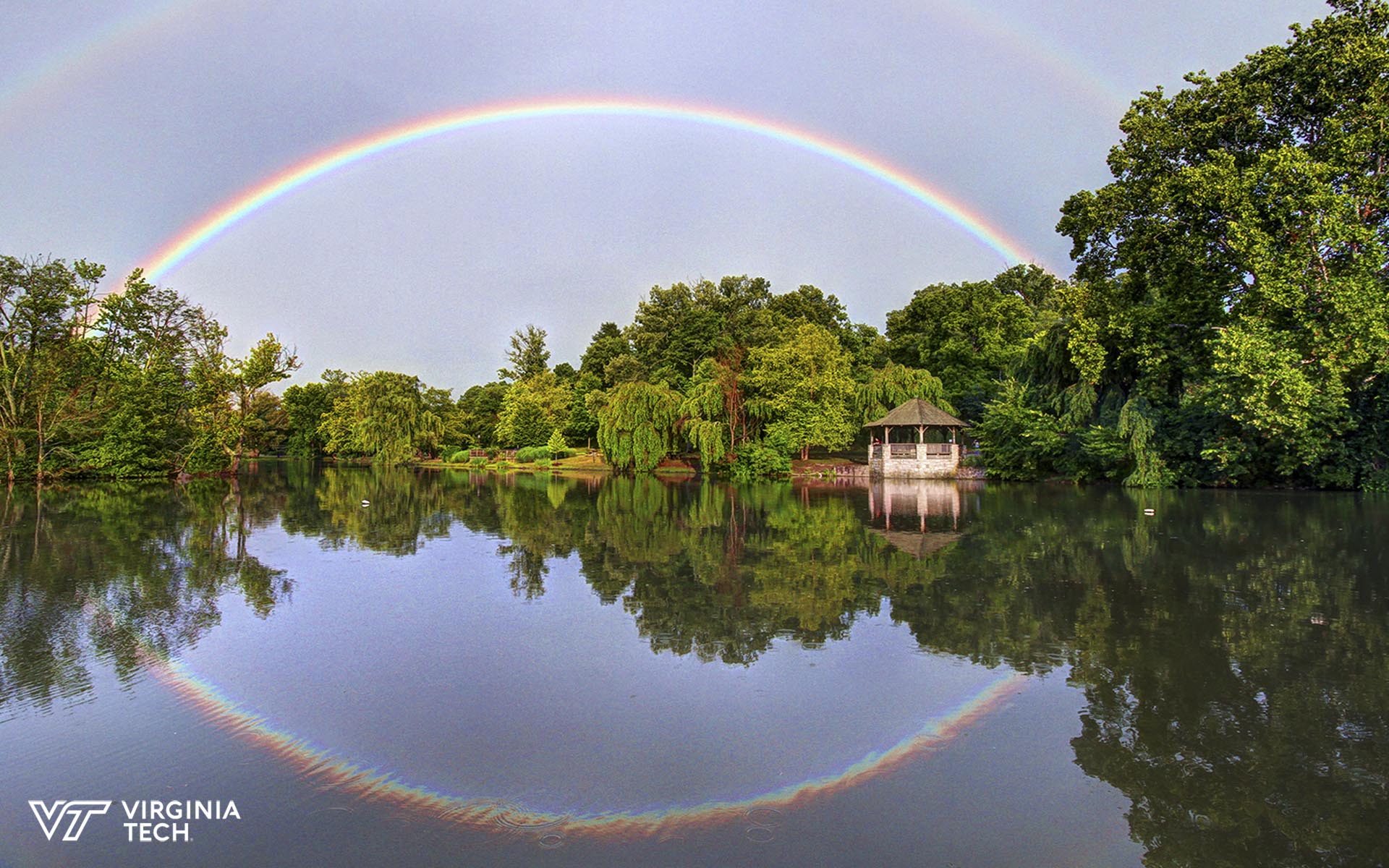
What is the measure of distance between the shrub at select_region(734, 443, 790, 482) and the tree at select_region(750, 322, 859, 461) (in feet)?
2.24

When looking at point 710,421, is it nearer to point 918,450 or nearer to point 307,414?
point 918,450

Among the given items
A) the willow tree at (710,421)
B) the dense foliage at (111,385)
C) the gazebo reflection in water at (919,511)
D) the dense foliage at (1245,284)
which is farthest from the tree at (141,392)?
the dense foliage at (1245,284)

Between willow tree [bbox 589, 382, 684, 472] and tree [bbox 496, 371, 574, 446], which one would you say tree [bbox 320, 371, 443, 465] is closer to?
tree [bbox 496, 371, 574, 446]

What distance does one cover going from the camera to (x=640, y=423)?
126 ft

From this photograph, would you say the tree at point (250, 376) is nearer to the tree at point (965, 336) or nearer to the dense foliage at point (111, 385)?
the dense foliage at point (111, 385)

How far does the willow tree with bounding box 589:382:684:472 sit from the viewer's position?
38438mm

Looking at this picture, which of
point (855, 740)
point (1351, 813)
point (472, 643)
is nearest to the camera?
point (1351, 813)

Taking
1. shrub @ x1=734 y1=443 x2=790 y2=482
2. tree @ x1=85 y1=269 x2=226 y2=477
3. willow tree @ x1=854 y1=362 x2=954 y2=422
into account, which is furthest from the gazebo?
tree @ x1=85 y1=269 x2=226 y2=477

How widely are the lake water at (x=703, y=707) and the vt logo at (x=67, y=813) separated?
0.02 m

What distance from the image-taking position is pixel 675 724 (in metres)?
4.47

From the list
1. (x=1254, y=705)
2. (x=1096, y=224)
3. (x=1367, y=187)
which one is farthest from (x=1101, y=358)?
(x=1254, y=705)

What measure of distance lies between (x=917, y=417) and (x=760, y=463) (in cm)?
749

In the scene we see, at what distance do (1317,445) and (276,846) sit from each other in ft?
81.9

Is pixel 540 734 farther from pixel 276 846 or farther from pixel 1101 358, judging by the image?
pixel 1101 358
